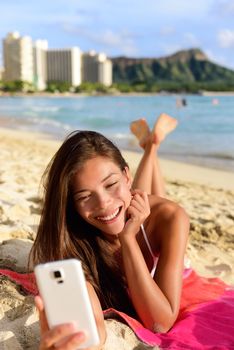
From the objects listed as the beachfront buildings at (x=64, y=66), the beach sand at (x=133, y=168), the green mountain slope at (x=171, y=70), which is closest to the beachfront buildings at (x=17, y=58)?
the beachfront buildings at (x=64, y=66)

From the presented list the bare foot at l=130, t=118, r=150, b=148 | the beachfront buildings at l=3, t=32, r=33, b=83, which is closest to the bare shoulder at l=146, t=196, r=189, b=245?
the bare foot at l=130, t=118, r=150, b=148

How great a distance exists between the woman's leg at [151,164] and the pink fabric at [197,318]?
1.00 metres

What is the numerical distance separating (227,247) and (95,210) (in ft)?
Answer: 6.60

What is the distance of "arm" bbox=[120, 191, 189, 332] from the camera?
207 cm

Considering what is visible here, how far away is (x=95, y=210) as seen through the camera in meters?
2.17

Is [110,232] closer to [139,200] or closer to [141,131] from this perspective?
[139,200]

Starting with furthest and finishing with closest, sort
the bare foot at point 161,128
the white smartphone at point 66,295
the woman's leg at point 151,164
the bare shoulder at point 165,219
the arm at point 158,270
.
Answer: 1. the bare foot at point 161,128
2. the woman's leg at point 151,164
3. the bare shoulder at point 165,219
4. the arm at point 158,270
5. the white smartphone at point 66,295

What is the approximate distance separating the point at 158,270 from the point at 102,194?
1.51ft

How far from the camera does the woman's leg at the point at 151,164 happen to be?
3746 mm

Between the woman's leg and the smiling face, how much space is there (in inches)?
58.2

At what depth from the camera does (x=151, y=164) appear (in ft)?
12.6

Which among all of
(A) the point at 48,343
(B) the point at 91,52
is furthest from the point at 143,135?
(B) the point at 91,52

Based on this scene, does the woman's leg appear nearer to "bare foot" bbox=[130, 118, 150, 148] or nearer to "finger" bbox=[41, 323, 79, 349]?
"bare foot" bbox=[130, 118, 150, 148]

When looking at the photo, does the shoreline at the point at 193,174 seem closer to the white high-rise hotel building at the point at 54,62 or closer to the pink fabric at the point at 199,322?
the pink fabric at the point at 199,322
